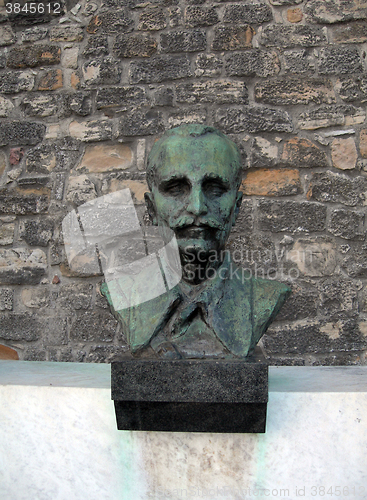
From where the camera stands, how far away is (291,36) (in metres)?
3.35

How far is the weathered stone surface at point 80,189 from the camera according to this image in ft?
11.3

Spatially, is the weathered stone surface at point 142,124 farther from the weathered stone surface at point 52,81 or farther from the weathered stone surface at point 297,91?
the weathered stone surface at point 297,91

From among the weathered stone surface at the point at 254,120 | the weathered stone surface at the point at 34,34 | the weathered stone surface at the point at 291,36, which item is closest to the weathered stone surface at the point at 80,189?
the weathered stone surface at the point at 254,120

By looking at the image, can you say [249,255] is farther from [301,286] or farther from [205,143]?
[205,143]

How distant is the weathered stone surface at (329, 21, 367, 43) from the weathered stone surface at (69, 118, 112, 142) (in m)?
1.70

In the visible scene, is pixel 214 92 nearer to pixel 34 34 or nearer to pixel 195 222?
pixel 34 34

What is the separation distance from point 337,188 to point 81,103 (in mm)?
1908

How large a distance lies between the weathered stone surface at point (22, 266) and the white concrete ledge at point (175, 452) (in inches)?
68.4

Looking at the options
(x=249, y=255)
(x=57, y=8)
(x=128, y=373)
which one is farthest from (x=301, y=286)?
(x=57, y=8)

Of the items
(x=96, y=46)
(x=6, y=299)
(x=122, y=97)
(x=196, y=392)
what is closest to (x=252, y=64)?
(x=122, y=97)

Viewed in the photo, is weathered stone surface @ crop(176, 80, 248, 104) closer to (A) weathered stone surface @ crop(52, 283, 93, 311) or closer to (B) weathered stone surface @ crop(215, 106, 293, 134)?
(B) weathered stone surface @ crop(215, 106, 293, 134)

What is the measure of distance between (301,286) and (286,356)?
48 cm

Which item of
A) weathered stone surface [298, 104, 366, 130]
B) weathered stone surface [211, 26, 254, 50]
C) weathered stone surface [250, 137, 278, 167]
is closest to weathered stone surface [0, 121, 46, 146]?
weathered stone surface [211, 26, 254, 50]

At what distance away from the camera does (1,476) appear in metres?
1.74
